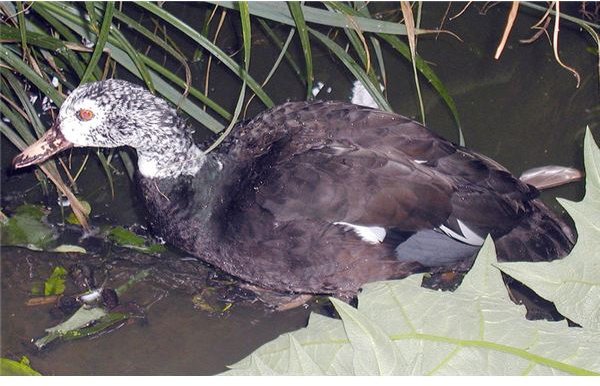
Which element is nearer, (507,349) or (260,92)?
(507,349)

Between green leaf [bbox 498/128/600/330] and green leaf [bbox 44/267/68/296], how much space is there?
2375 millimetres

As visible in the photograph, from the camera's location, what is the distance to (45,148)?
8.63ft

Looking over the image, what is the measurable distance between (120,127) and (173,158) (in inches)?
8.2

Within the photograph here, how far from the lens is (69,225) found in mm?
3178

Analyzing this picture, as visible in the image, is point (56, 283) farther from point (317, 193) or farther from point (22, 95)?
point (317, 193)

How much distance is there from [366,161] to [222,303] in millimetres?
866

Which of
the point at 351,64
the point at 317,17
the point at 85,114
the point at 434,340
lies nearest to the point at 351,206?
the point at 351,64

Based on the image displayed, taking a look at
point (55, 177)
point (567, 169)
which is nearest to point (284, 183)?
point (55, 177)

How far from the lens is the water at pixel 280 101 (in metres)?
2.69

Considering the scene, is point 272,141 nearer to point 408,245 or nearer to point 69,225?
point 408,245

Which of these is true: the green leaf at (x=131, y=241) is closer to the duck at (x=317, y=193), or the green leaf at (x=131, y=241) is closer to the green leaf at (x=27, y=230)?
the green leaf at (x=27, y=230)

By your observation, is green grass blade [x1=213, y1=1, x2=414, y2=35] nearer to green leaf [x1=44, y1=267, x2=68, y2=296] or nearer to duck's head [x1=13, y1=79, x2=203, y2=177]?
duck's head [x1=13, y1=79, x2=203, y2=177]

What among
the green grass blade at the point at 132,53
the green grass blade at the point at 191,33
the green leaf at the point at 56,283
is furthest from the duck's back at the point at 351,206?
the green leaf at the point at 56,283

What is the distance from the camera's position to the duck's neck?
2666 mm
